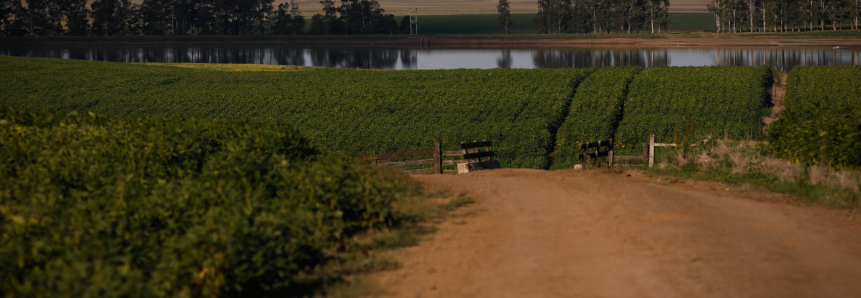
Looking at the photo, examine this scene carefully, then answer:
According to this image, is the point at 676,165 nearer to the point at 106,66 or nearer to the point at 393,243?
the point at 393,243

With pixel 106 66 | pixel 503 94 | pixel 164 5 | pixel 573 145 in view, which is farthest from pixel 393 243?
pixel 164 5

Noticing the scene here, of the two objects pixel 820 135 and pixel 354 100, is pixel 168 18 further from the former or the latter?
pixel 820 135

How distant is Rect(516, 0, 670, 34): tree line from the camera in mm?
Result: 158875

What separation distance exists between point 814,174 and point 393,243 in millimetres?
9684

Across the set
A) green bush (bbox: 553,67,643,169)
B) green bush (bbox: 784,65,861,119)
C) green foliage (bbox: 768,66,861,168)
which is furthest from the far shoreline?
green foliage (bbox: 768,66,861,168)

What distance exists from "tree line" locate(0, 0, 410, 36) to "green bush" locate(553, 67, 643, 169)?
400 ft

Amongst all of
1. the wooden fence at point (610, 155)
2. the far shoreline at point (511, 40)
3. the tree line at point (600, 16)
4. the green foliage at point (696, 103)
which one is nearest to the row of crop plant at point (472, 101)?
the green foliage at point (696, 103)

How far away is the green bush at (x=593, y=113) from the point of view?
1352 inches

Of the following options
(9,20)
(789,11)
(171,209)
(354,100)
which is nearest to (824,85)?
(354,100)

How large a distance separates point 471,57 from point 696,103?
7035 centimetres

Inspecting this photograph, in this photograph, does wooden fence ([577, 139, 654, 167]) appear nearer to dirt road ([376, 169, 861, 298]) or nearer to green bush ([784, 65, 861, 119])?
dirt road ([376, 169, 861, 298])

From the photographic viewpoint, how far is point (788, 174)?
15.2 meters

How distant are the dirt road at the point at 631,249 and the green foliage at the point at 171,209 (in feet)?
4.42

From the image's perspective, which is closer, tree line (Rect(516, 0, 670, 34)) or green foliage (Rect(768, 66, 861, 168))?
green foliage (Rect(768, 66, 861, 168))
